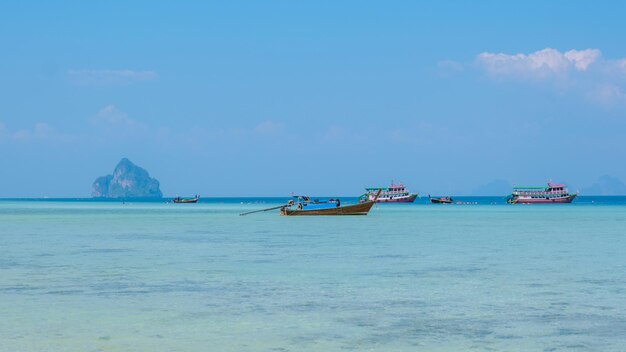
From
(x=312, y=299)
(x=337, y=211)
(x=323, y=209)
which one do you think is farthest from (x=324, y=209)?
(x=312, y=299)

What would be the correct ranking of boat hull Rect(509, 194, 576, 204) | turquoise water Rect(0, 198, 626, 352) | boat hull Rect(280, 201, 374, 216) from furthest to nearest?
1. boat hull Rect(509, 194, 576, 204)
2. boat hull Rect(280, 201, 374, 216)
3. turquoise water Rect(0, 198, 626, 352)

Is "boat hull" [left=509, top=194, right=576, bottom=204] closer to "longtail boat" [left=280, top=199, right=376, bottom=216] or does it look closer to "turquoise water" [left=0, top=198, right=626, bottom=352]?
"longtail boat" [left=280, top=199, right=376, bottom=216]

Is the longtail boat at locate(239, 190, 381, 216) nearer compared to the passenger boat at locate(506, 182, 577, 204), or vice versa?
the longtail boat at locate(239, 190, 381, 216)

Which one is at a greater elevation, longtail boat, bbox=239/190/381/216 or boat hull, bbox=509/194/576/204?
boat hull, bbox=509/194/576/204

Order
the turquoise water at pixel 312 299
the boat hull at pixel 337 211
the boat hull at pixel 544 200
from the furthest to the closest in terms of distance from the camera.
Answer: the boat hull at pixel 544 200
the boat hull at pixel 337 211
the turquoise water at pixel 312 299

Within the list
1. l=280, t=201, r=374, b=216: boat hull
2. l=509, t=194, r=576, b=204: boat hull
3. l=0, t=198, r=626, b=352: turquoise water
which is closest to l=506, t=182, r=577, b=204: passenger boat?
l=509, t=194, r=576, b=204: boat hull

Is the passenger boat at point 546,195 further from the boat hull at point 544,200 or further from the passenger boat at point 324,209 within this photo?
the passenger boat at point 324,209

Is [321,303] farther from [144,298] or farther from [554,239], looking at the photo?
[554,239]

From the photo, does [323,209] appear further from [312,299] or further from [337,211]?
[312,299]

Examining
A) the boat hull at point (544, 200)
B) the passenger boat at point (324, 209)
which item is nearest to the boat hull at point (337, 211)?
the passenger boat at point (324, 209)

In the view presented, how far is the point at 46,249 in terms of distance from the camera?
1411 inches

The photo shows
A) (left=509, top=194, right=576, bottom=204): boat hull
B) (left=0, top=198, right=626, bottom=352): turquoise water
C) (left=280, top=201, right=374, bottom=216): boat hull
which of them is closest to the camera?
(left=0, top=198, right=626, bottom=352): turquoise water

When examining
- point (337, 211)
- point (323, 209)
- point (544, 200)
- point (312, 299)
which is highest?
point (544, 200)

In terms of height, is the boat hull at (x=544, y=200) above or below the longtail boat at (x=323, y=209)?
above
